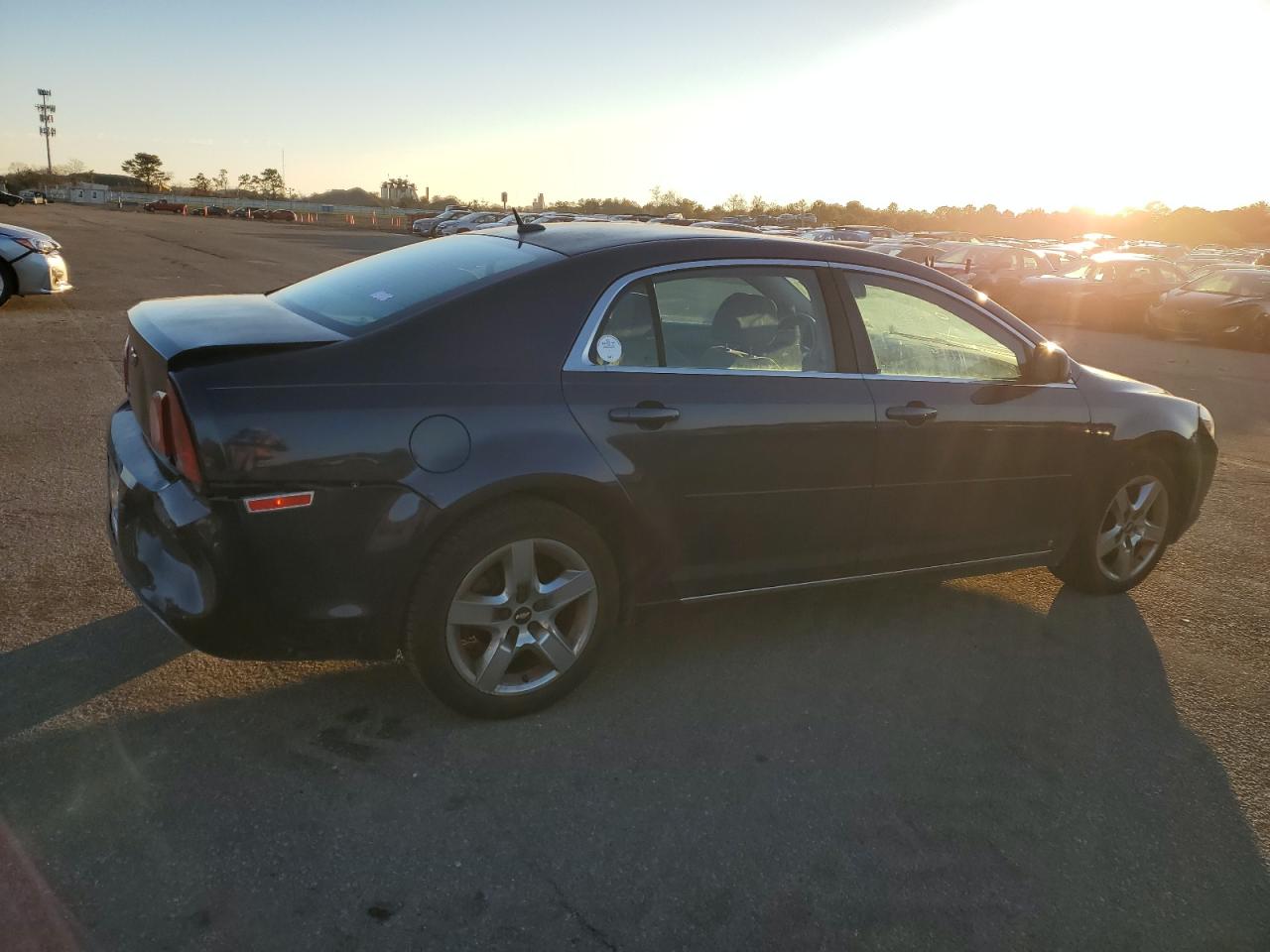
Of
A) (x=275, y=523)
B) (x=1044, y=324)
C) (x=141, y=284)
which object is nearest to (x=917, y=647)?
(x=275, y=523)

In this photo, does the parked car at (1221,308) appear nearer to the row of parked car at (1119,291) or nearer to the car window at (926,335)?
the row of parked car at (1119,291)

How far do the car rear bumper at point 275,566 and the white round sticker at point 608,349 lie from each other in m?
0.83

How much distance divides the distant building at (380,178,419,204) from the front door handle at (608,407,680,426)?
426ft

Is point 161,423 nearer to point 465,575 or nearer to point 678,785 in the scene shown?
point 465,575

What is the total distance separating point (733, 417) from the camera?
11.7 ft

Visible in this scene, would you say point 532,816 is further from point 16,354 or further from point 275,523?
point 16,354

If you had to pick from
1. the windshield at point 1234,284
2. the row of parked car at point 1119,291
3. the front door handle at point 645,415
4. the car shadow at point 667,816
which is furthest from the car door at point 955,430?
the windshield at point 1234,284

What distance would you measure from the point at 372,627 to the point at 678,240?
→ 5.87 feet

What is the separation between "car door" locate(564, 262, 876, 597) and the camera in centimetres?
341

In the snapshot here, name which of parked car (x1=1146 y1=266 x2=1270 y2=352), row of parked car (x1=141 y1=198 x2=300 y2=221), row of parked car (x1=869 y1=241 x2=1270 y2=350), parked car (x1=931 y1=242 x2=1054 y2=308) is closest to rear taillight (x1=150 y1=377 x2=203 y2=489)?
row of parked car (x1=869 y1=241 x2=1270 y2=350)

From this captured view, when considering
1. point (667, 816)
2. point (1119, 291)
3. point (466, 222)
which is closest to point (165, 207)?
point (466, 222)

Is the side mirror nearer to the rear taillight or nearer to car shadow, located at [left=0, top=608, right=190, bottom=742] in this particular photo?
the rear taillight

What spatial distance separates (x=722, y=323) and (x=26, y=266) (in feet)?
40.7

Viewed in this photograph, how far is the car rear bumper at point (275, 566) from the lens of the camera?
2875mm
